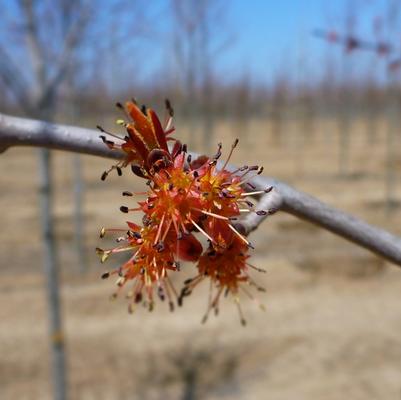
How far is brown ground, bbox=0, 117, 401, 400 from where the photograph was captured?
16.6ft

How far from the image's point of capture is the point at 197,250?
865 mm

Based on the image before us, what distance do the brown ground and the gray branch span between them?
4238 millimetres

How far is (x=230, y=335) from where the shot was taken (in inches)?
230

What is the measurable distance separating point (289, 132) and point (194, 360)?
2487 centimetres

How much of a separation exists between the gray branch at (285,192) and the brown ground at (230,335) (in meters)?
4.24

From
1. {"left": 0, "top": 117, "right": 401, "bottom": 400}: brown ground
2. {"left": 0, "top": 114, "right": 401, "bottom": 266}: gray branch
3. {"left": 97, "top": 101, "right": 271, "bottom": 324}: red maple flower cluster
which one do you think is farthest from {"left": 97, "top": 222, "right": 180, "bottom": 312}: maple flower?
{"left": 0, "top": 117, "right": 401, "bottom": 400}: brown ground

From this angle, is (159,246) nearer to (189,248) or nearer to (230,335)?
(189,248)

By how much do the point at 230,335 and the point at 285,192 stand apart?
511 cm

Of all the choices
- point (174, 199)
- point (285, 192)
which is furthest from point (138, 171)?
point (285, 192)

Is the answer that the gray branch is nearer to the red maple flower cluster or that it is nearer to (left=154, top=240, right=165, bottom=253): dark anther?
the red maple flower cluster

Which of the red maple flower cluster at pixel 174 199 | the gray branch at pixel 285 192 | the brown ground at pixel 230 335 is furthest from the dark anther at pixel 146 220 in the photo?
the brown ground at pixel 230 335

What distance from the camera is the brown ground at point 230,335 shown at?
5.06 metres

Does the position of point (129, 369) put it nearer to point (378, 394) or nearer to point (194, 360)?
point (194, 360)

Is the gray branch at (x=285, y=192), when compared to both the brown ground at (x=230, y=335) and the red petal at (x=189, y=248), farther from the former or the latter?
the brown ground at (x=230, y=335)
